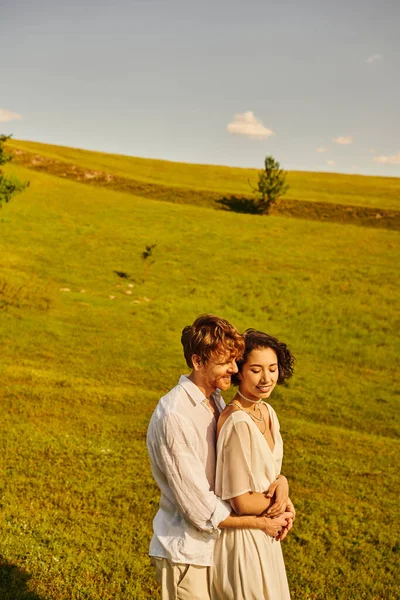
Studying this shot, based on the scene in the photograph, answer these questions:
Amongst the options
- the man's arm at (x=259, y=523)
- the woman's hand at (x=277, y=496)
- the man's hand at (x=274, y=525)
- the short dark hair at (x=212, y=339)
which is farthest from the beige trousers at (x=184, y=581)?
the short dark hair at (x=212, y=339)

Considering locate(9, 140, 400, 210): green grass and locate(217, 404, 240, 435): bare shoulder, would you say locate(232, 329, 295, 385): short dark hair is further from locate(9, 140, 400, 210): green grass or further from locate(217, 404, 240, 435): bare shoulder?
locate(9, 140, 400, 210): green grass

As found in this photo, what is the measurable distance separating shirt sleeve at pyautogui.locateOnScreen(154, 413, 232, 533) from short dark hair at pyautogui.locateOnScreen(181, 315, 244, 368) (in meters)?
0.51

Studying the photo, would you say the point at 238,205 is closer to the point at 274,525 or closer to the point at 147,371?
the point at 147,371

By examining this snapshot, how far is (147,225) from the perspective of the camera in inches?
1866

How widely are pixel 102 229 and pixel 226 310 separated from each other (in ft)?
56.5

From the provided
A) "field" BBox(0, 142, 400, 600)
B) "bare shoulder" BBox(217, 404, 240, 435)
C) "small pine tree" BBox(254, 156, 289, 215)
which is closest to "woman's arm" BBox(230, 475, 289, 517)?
"bare shoulder" BBox(217, 404, 240, 435)

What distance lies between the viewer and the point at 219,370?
4.14m

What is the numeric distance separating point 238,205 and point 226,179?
621 inches

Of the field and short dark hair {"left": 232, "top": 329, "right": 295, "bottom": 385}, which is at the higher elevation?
short dark hair {"left": 232, "top": 329, "right": 295, "bottom": 385}

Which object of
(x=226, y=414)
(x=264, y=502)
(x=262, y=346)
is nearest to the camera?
(x=264, y=502)

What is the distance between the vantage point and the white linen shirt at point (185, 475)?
12.8 feet

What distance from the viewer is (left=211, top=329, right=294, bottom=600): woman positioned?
4.06 metres

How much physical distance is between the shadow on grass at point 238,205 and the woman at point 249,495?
54.8m

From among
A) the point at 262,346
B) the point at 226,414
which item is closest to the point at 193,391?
the point at 226,414
